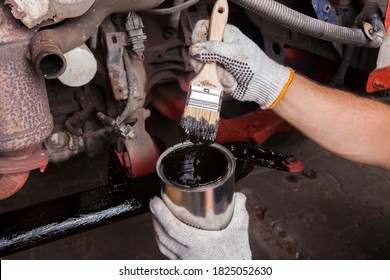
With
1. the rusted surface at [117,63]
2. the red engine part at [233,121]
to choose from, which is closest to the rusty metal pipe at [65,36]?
the rusted surface at [117,63]

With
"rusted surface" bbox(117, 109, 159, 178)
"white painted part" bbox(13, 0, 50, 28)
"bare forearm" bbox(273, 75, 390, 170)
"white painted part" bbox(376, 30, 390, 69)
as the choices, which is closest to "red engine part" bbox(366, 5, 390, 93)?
"white painted part" bbox(376, 30, 390, 69)

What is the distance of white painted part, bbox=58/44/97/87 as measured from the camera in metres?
1.14

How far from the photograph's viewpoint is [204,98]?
3.54ft

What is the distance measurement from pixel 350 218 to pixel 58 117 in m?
1.42

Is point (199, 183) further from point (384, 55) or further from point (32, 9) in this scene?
point (384, 55)

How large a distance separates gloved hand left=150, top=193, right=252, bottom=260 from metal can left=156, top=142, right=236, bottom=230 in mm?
22

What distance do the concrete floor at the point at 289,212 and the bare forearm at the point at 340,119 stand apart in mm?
544

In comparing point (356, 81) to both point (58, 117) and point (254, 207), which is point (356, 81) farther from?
point (58, 117)

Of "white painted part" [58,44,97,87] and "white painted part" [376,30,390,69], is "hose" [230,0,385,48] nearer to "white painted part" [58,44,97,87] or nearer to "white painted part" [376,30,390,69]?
"white painted part" [376,30,390,69]

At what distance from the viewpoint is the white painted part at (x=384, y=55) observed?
5.50 ft

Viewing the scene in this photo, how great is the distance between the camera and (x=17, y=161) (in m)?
1.13

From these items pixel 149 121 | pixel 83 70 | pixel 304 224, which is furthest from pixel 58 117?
pixel 304 224

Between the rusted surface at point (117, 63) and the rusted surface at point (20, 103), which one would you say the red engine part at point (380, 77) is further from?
Answer: the rusted surface at point (20, 103)

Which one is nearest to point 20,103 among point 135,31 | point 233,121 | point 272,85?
point 135,31
